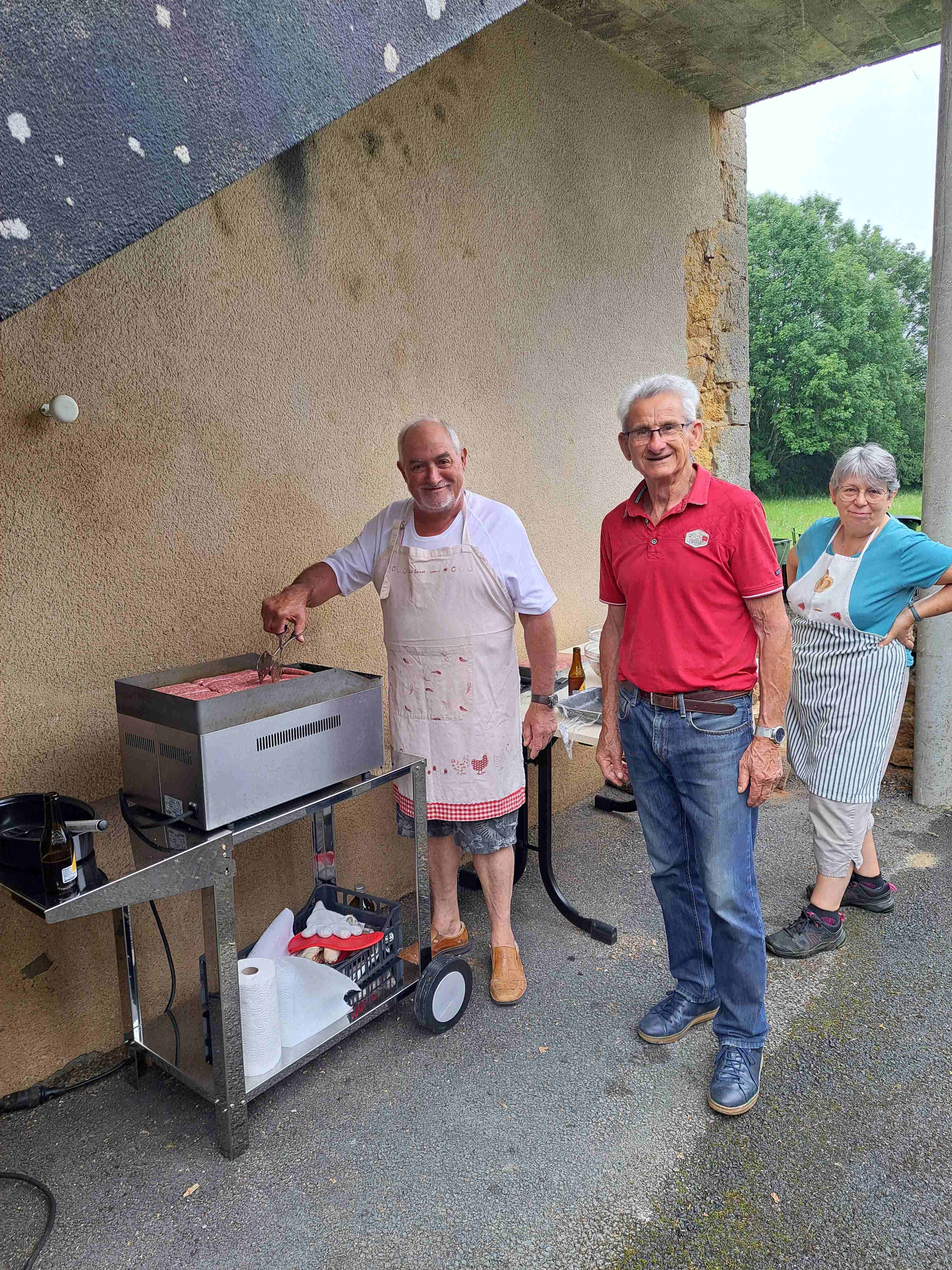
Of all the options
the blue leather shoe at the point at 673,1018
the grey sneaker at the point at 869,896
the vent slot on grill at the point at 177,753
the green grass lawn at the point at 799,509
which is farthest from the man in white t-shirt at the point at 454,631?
the green grass lawn at the point at 799,509

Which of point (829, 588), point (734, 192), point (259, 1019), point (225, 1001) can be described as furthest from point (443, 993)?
point (734, 192)

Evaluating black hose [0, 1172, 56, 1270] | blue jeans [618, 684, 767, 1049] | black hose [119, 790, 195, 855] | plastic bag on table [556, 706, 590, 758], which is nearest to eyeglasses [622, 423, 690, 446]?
blue jeans [618, 684, 767, 1049]

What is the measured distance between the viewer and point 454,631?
8.80 feet

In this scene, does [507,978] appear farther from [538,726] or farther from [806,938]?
[806,938]

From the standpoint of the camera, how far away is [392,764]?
270 cm

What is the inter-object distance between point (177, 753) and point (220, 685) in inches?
12.2

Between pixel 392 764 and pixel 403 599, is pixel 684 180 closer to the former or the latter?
pixel 403 599

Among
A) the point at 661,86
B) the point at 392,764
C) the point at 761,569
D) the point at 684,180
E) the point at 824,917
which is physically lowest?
the point at 824,917

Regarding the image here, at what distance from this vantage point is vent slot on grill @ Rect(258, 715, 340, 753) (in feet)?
6.99

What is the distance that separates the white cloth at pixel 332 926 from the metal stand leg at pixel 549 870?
891 mm

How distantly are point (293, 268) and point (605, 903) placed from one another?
2.78 meters

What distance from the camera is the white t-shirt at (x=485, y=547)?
2684 mm

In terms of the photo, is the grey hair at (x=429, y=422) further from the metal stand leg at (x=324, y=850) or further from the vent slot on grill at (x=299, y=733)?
the metal stand leg at (x=324, y=850)

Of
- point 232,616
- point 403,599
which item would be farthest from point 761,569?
point 232,616
